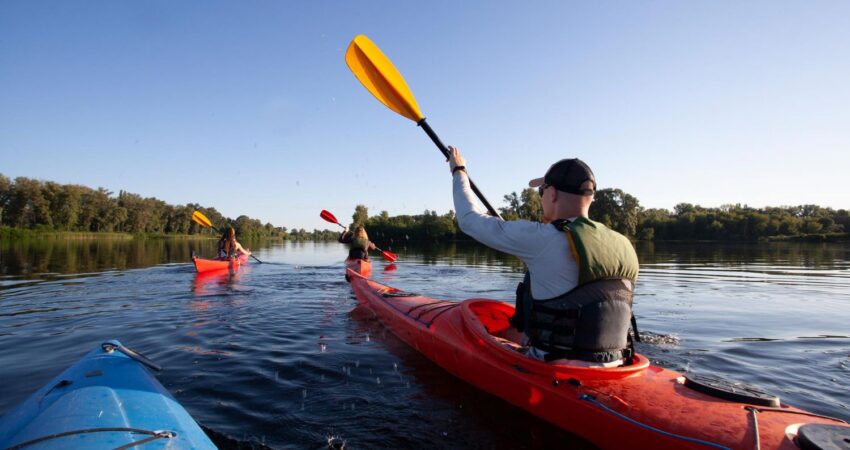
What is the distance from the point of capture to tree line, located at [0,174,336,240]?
64.4 metres

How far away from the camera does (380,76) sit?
5500mm

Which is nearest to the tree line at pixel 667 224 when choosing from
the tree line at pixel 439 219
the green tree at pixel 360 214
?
the tree line at pixel 439 219

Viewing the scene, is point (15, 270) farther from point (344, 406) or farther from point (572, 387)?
point (572, 387)

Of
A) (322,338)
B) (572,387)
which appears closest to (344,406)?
(572,387)

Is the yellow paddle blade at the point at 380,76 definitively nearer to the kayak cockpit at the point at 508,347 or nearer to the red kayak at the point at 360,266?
the kayak cockpit at the point at 508,347

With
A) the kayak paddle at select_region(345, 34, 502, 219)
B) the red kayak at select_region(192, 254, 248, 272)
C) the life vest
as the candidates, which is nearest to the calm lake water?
the life vest

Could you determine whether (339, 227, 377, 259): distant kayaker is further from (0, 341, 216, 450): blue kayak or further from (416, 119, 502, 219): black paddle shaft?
(0, 341, 216, 450): blue kayak

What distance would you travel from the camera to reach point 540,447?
314 centimetres

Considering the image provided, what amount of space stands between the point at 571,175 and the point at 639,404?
1.55 metres

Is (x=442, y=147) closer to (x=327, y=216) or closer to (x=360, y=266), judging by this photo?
(x=360, y=266)

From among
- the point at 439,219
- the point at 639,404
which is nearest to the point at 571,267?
the point at 639,404

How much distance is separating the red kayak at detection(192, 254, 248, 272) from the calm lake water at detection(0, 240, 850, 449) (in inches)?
97.3

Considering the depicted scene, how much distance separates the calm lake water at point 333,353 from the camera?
3498 millimetres

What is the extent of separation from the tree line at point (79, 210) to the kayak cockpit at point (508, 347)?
83.2 metres
